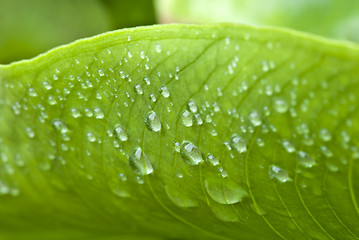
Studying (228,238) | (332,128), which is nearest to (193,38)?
(332,128)

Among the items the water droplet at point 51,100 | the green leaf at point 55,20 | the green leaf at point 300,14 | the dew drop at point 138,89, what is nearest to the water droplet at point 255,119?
the dew drop at point 138,89

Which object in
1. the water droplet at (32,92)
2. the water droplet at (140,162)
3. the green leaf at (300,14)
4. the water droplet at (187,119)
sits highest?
the green leaf at (300,14)

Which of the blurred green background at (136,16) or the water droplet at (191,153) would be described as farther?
the blurred green background at (136,16)

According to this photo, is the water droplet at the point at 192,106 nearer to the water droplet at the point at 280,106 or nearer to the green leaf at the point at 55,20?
the water droplet at the point at 280,106

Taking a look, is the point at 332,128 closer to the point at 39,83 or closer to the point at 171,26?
the point at 171,26

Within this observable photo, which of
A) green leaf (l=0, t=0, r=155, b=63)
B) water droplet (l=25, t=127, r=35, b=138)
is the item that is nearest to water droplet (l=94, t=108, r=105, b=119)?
water droplet (l=25, t=127, r=35, b=138)

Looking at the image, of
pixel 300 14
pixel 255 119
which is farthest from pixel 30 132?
pixel 300 14

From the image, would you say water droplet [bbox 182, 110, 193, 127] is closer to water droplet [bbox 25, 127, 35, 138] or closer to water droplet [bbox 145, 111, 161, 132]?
water droplet [bbox 145, 111, 161, 132]
